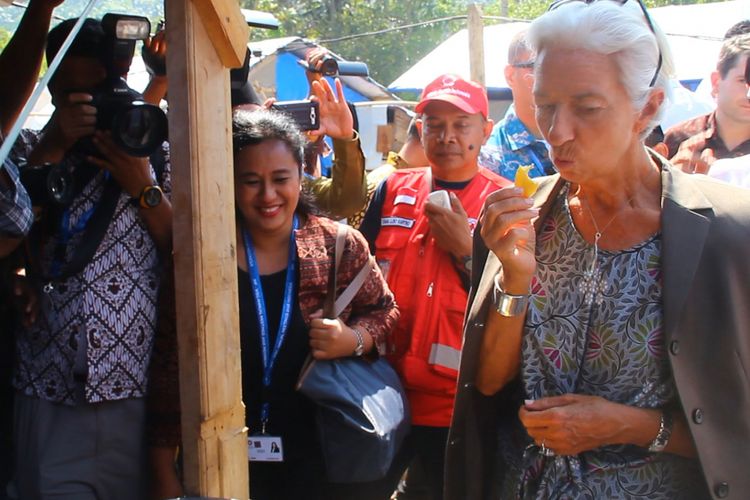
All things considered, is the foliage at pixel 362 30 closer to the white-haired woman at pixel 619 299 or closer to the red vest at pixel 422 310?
the red vest at pixel 422 310

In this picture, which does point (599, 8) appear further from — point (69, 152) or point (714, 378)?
point (69, 152)

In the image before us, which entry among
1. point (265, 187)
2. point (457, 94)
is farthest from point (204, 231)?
point (457, 94)

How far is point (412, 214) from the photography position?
3.39 metres

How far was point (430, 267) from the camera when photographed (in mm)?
3252

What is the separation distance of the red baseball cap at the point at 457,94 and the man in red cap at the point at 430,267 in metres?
0.02

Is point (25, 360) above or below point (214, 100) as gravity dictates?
below

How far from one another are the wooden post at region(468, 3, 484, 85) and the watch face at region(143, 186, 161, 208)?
893cm

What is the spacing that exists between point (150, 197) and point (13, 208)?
488mm

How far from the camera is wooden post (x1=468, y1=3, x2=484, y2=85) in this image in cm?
1115

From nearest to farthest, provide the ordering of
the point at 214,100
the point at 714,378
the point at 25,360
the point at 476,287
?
the point at 714,378
the point at 214,100
the point at 476,287
the point at 25,360

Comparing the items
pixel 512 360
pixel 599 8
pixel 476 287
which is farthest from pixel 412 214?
pixel 599 8

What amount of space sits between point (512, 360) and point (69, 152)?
1.44m

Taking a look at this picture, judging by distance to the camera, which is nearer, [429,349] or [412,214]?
[429,349]

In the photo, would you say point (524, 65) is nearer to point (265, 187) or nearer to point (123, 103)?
point (265, 187)
